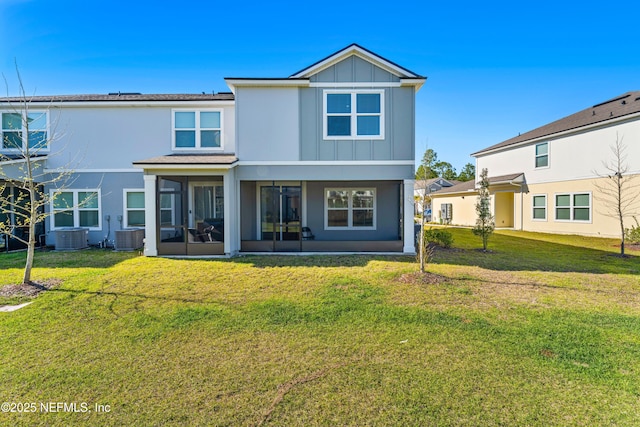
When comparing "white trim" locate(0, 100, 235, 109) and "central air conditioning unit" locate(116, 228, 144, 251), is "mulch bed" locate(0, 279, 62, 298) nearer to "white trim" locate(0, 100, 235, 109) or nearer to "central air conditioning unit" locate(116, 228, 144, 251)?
"central air conditioning unit" locate(116, 228, 144, 251)

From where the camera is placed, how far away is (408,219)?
11117 mm

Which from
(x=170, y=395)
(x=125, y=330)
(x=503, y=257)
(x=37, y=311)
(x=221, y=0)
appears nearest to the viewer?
(x=170, y=395)

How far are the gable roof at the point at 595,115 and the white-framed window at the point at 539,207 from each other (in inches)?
157

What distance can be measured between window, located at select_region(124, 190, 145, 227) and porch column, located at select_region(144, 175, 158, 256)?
282 cm

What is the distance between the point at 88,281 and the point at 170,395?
5868 mm

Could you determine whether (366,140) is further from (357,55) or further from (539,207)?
(539,207)

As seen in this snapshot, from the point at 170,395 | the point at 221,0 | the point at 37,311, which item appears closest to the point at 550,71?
the point at 221,0

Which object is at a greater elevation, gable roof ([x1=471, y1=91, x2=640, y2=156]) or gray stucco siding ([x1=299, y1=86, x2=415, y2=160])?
gable roof ([x1=471, y1=91, x2=640, y2=156])

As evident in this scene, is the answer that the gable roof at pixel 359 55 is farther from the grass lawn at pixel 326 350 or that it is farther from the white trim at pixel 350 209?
the grass lawn at pixel 326 350

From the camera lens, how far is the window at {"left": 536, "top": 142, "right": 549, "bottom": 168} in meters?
19.8

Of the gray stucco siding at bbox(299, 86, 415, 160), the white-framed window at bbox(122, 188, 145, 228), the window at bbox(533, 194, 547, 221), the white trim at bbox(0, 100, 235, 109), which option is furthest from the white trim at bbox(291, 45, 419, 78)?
the window at bbox(533, 194, 547, 221)

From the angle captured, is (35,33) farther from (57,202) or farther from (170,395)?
(170,395)

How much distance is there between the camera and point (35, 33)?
1269 cm

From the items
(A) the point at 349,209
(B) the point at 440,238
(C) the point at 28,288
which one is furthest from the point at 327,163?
(C) the point at 28,288
